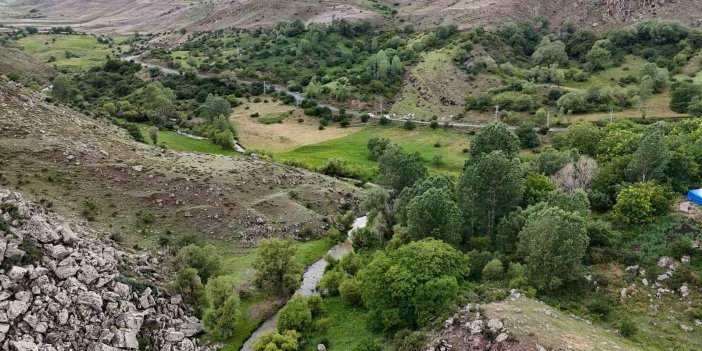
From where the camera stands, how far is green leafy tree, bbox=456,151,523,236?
236ft

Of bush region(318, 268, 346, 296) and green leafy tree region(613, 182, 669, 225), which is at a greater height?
green leafy tree region(613, 182, 669, 225)

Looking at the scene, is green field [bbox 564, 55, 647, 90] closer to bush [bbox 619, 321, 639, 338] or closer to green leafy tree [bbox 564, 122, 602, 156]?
green leafy tree [bbox 564, 122, 602, 156]

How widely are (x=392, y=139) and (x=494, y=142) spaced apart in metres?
54.1

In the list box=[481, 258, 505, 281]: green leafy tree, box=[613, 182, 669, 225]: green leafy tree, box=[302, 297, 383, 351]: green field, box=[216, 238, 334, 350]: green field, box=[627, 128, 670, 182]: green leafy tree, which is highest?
box=[627, 128, 670, 182]: green leafy tree

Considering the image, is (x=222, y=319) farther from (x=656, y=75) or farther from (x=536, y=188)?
(x=656, y=75)

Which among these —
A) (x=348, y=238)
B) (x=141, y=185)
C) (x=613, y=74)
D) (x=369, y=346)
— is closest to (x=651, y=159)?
(x=348, y=238)

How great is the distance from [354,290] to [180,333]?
64.7ft

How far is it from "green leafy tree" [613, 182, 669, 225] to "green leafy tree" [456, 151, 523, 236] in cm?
1223

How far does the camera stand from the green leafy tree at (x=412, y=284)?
5594 centimetres

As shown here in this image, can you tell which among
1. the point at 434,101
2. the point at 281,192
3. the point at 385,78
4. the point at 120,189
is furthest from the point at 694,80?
the point at 120,189

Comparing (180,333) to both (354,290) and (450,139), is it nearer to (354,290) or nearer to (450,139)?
(354,290)

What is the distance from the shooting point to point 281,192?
309 feet

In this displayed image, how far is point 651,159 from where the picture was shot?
245 feet

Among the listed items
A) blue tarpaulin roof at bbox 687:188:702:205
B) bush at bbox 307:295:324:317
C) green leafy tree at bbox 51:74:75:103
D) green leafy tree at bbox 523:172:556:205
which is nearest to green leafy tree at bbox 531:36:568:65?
green leafy tree at bbox 523:172:556:205
